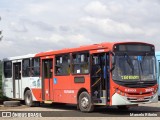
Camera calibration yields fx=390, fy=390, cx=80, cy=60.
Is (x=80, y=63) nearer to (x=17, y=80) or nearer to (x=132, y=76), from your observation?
(x=132, y=76)

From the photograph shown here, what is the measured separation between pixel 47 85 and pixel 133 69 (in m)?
5.84

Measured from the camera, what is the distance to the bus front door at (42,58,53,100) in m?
19.6

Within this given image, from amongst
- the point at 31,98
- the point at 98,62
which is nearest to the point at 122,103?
the point at 98,62

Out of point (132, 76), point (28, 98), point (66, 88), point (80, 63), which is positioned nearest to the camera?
point (132, 76)

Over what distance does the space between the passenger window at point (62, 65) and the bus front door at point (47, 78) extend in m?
0.77

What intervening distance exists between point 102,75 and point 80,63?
4.99 feet

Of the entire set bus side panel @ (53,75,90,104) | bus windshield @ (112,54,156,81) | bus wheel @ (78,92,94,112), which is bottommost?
bus wheel @ (78,92,94,112)

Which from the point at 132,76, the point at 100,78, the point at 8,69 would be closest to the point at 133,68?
the point at 132,76

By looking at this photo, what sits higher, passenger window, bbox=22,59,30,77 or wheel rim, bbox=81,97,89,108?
passenger window, bbox=22,59,30,77

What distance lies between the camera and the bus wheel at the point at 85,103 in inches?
639

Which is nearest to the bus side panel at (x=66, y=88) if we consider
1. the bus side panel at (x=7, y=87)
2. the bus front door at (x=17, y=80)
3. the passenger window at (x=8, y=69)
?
the bus front door at (x=17, y=80)

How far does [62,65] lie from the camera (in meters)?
18.4

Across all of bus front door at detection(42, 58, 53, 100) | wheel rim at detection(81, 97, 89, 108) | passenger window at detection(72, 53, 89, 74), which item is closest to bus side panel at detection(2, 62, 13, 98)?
bus front door at detection(42, 58, 53, 100)

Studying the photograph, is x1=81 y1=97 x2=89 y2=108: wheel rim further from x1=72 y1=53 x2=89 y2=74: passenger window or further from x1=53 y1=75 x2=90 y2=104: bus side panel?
x1=72 y1=53 x2=89 y2=74: passenger window
